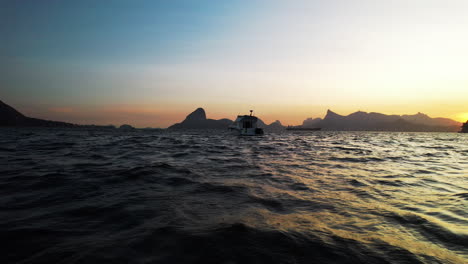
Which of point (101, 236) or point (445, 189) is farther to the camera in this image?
point (445, 189)

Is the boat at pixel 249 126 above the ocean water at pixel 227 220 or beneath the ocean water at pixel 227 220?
above

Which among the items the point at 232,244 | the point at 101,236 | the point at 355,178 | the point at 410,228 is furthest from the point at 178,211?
the point at 355,178

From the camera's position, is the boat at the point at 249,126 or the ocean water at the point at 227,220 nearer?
the ocean water at the point at 227,220

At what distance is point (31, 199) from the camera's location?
18.2 feet

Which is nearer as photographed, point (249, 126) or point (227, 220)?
point (227, 220)

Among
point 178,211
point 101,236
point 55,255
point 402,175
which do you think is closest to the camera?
point 55,255

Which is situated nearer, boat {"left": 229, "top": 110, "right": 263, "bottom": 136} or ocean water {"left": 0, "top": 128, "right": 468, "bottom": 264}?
ocean water {"left": 0, "top": 128, "right": 468, "bottom": 264}

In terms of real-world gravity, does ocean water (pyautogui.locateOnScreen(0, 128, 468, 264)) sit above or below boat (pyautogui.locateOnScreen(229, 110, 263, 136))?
below

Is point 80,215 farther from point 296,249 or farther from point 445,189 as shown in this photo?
point 445,189

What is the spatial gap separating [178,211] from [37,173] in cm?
771

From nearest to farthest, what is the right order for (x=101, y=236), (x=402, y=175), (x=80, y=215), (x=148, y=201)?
1. (x=101, y=236)
2. (x=80, y=215)
3. (x=148, y=201)
4. (x=402, y=175)

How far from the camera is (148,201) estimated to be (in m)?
5.51

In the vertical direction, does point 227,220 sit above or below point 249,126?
below

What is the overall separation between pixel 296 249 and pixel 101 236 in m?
3.31
